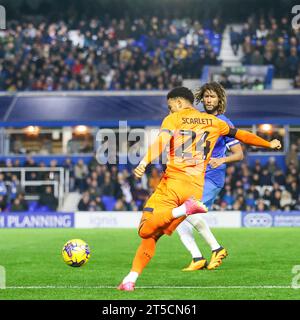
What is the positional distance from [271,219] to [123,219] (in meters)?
4.43

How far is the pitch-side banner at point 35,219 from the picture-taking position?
26.7 meters

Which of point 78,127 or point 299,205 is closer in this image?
point 299,205

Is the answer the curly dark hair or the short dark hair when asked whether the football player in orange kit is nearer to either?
the short dark hair

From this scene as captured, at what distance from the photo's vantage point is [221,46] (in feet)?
120

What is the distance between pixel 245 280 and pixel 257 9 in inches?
1194

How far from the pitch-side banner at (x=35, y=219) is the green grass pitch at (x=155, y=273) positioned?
25.5 feet

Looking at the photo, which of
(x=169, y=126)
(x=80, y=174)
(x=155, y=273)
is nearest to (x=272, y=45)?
(x=80, y=174)

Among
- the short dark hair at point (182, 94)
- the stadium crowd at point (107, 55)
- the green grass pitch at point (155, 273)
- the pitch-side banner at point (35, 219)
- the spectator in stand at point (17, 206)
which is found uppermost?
the stadium crowd at point (107, 55)

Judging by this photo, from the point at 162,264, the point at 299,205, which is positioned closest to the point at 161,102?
the point at 299,205

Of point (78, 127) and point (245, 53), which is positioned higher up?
point (245, 53)

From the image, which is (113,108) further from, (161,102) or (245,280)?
(245,280)

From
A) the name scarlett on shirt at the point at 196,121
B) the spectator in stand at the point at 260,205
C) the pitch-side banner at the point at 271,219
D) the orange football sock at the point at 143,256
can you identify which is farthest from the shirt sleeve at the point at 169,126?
the spectator in stand at the point at 260,205

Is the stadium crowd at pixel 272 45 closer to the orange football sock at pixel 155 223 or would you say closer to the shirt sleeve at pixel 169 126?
the shirt sleeve at pixel 169 126

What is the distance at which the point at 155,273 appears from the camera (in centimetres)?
1146
